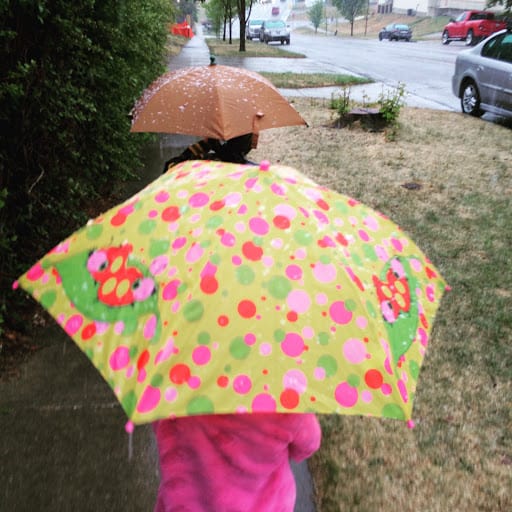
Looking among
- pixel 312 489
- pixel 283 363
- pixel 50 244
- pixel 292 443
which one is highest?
pixel 283 363

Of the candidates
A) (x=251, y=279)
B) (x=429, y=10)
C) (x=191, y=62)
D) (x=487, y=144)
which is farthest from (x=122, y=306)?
(x=429, y=10)

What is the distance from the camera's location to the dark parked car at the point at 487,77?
9.73 meters

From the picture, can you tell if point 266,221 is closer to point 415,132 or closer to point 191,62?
point 415,132

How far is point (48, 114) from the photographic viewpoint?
3293 mm

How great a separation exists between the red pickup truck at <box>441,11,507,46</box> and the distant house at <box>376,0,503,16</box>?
1147 inches

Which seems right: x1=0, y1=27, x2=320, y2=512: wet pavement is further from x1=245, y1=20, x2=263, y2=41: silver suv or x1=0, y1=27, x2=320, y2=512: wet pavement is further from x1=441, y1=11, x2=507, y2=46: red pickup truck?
x1=245, y1=20, x2=263, y2=41: silver suv

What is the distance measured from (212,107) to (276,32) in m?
40.5

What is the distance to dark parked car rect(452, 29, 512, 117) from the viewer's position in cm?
973

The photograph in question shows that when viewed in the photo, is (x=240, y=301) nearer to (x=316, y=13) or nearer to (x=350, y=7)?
(x=350, y=7)

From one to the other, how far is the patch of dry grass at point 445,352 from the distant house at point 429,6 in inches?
2584

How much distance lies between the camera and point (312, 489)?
249 centimetres

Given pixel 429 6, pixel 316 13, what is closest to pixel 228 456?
pixel 429 6

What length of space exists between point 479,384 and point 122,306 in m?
2.56

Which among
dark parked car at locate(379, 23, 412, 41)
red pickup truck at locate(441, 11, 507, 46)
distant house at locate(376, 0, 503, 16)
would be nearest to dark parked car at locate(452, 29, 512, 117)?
red pickup truck at locate(441, 11, 507, 46)
